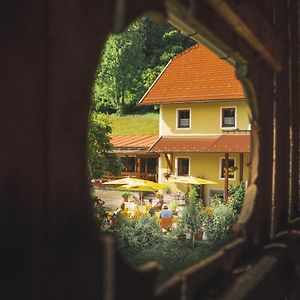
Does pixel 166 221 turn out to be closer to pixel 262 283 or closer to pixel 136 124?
pixel 262 283

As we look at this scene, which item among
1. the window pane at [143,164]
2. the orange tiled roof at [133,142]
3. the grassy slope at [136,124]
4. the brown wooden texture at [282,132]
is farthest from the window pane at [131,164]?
the brown wooden texture at [282,132]

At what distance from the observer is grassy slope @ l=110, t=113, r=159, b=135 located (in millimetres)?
42781

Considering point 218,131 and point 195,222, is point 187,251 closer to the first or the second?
point 195,222

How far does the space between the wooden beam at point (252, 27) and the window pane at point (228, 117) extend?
68.7ft

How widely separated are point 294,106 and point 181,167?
71.6ft

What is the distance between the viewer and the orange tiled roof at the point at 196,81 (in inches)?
938

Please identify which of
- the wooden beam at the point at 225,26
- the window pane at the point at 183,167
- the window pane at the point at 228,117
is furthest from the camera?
the window pane at the point at 183,167

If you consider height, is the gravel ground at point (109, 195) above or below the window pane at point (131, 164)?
below

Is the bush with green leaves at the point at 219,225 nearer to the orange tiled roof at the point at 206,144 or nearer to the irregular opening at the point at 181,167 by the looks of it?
the irregular opening at the point at 181,167

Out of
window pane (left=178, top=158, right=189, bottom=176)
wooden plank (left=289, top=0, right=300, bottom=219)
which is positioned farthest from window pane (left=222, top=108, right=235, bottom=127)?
wooden plank (left=289, top=0, right=300, bottom=219)

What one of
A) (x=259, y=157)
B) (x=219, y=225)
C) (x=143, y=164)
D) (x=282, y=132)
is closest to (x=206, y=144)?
(x=143, y=164)

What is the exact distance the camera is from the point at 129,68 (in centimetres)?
5212

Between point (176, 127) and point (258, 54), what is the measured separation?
2257 cm

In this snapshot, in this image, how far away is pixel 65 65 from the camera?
3.76ft
